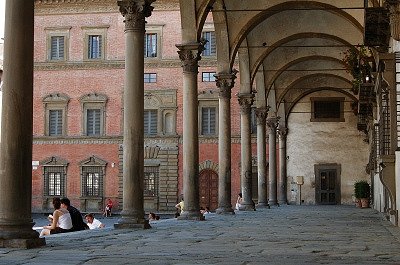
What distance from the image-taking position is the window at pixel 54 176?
3647 centimetres

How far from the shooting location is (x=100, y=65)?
36.6 metres

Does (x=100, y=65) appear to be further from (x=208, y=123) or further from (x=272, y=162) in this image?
(x=272, y=162)

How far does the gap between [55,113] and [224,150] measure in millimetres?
18703

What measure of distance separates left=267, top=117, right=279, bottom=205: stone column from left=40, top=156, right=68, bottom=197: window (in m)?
11.4

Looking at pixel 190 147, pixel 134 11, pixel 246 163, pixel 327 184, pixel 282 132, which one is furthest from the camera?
pixel 282 132

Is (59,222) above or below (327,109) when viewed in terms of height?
below

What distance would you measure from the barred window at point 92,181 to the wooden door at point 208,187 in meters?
5.40

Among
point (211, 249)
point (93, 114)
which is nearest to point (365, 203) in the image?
point (93, 114)

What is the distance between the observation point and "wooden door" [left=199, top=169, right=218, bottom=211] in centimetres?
3569

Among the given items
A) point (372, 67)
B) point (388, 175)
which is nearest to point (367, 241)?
point (388, 175)

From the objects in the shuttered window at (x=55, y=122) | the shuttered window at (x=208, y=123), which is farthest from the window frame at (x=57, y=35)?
the shuttered window at (x=208, y=123)

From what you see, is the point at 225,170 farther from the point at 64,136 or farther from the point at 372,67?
the point at 64,136

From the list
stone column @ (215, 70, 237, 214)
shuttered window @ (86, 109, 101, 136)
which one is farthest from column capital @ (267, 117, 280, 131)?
stone column @ (215, 70, 237, 214)

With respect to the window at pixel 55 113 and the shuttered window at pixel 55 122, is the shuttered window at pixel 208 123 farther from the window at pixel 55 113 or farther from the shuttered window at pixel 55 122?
the shuttered window at pixel 55 122
